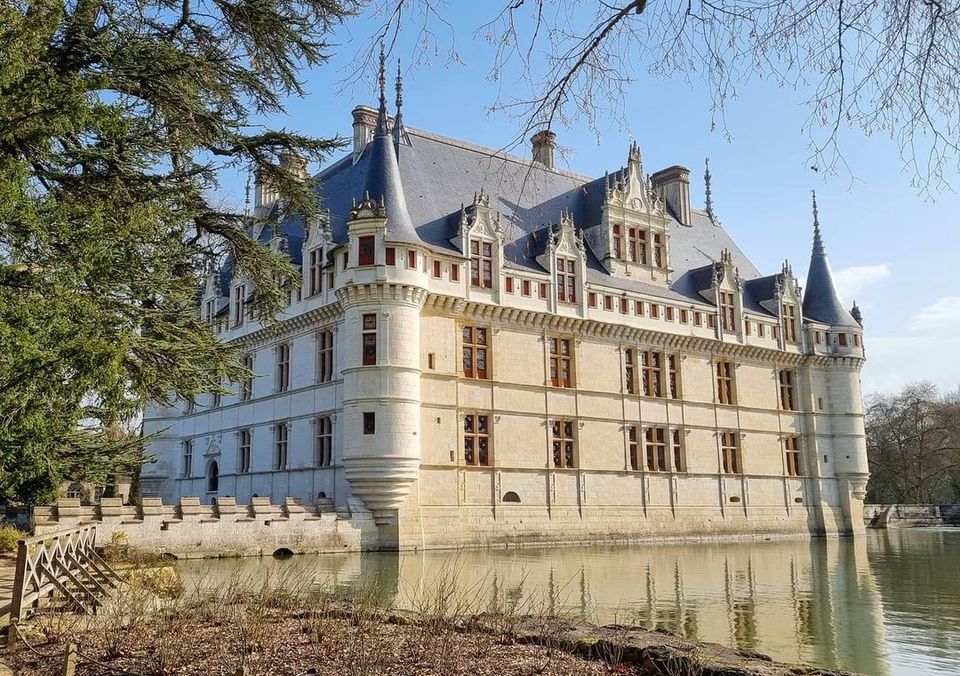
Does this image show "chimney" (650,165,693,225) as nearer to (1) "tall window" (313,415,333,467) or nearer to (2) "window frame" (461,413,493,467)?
(2) "window frame" (461,413,493,467)

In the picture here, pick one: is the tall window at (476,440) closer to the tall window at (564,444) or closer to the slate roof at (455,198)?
the tall window at (564,444)

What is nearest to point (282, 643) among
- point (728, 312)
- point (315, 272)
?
point (315, 272)

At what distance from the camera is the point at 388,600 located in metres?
12.2

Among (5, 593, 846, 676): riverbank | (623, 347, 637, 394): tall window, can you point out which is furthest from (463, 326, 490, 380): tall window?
(5, 593, 846, 676): riverbank

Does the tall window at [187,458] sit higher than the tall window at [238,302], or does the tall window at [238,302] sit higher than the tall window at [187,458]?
the tall window at [238,302]

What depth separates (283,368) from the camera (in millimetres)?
28281

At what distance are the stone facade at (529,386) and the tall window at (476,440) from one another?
0.22 feet

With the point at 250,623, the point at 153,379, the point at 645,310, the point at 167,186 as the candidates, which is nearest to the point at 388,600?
the point at 153,379

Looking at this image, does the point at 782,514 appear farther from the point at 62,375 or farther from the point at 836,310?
the point at 62,375

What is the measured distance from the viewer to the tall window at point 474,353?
2592 centimetres

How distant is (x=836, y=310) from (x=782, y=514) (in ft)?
31.0

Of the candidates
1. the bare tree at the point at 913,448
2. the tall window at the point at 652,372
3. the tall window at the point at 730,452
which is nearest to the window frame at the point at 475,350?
the tall window at the point at 652,372

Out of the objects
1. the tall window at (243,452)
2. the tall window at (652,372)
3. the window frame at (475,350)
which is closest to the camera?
the window frame at (475,350)

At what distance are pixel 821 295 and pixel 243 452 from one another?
81.7 ft
